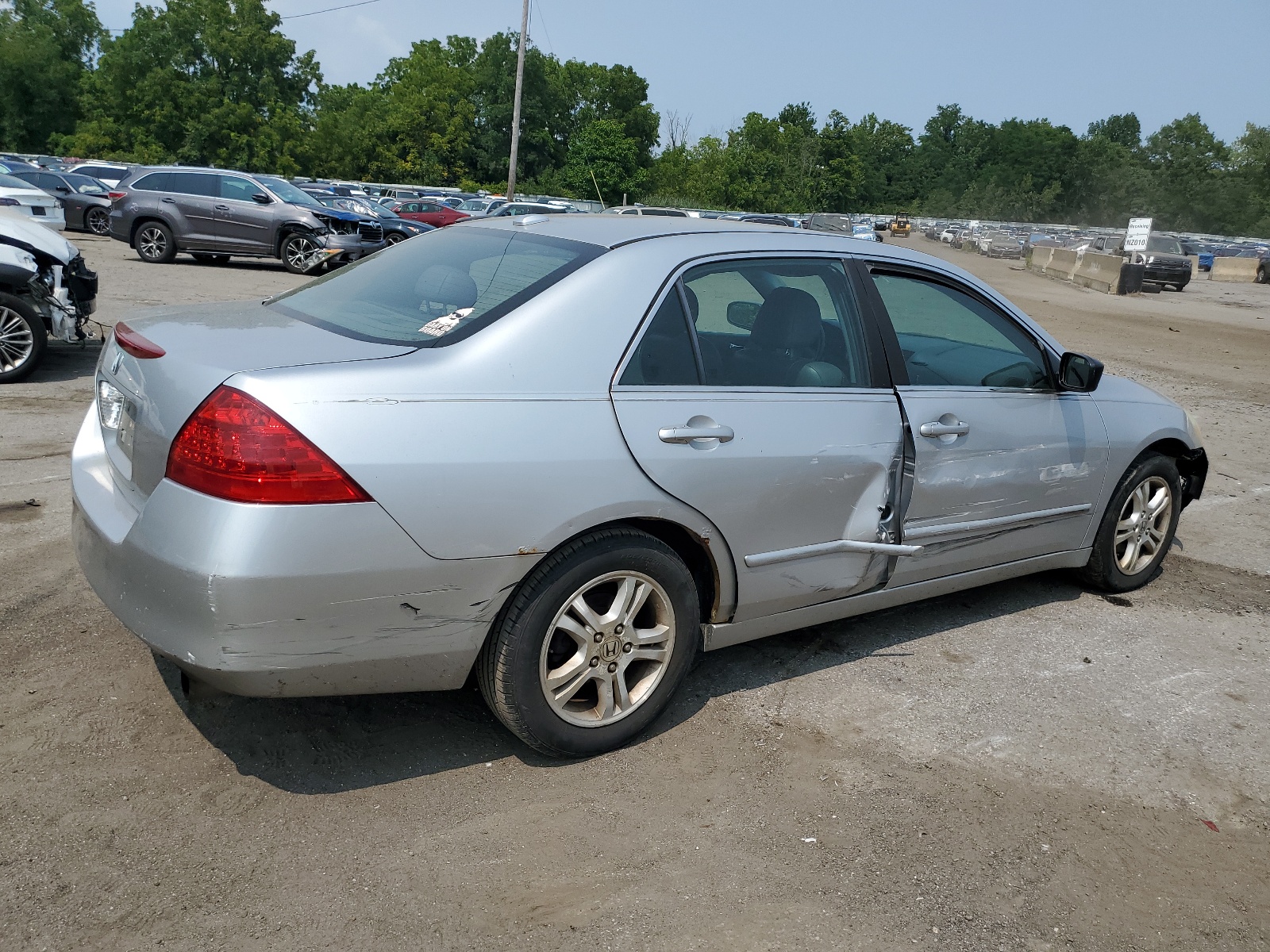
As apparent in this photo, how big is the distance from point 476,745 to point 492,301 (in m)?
1.39

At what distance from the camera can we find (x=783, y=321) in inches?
150

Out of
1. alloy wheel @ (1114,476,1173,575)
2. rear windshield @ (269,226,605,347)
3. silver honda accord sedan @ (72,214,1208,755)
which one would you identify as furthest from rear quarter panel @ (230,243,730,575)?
alloy wheel @ (1114,476,1173,575)

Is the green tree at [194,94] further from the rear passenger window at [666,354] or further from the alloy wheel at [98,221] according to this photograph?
the rear passenger window at [666,354]

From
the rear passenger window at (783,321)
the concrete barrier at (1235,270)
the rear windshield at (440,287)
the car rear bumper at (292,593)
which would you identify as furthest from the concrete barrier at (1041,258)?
the car rear bumper at (292,593)

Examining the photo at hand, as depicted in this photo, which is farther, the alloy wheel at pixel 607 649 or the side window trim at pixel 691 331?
the side window trim at pixel 691 331

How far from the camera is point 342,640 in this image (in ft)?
8.93

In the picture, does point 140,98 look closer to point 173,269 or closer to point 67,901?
point 173,269

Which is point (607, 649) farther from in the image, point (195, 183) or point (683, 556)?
point (195, 183)

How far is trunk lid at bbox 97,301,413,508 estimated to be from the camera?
2.76m

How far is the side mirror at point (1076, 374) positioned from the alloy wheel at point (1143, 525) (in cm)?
77

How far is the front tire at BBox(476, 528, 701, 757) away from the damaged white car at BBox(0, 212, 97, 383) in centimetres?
680

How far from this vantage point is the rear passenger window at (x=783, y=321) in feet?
11.6

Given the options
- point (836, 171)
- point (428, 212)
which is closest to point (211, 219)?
point (428, 212)

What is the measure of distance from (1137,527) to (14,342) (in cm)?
797
